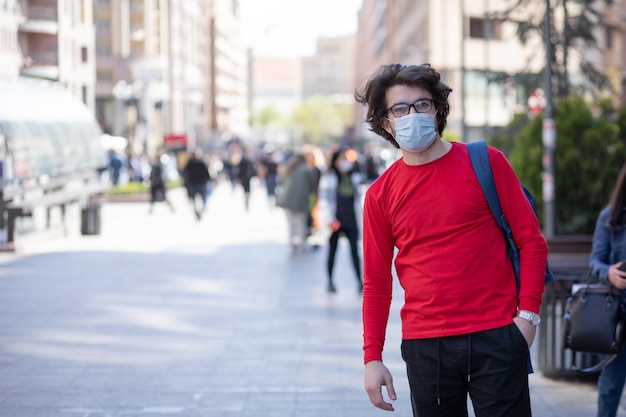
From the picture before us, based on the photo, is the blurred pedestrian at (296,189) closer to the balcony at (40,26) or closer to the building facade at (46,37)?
the building facade at (46,37)

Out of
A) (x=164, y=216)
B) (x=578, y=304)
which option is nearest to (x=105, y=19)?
(x=164, y=216)

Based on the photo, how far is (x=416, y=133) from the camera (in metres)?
4.13

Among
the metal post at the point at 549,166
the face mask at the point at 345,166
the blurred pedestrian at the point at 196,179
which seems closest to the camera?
the face mask at the point at 345,166

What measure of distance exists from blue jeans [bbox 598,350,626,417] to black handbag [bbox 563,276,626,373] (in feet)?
0.13

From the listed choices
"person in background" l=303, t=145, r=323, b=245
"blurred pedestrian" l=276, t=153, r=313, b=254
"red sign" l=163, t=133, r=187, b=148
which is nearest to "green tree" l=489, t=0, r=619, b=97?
"person in background" l=303, t=145, r=323, b=245

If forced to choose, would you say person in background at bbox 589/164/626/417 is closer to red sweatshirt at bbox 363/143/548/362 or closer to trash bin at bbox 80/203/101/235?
red sweatshirt at bbox 363/143/548/362

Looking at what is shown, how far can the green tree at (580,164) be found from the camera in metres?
19.5

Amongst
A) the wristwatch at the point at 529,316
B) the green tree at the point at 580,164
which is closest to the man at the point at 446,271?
the wristwatch at the point at 529,316

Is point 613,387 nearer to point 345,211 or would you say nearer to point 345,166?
point 345,211

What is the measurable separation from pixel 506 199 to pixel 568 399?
Result: 4.53 m

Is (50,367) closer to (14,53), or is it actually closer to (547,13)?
(547,13)

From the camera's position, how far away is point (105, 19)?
3625 inches

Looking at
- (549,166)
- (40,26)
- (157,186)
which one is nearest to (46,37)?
(40,26)

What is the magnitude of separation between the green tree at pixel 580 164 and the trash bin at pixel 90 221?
8.58 meters
